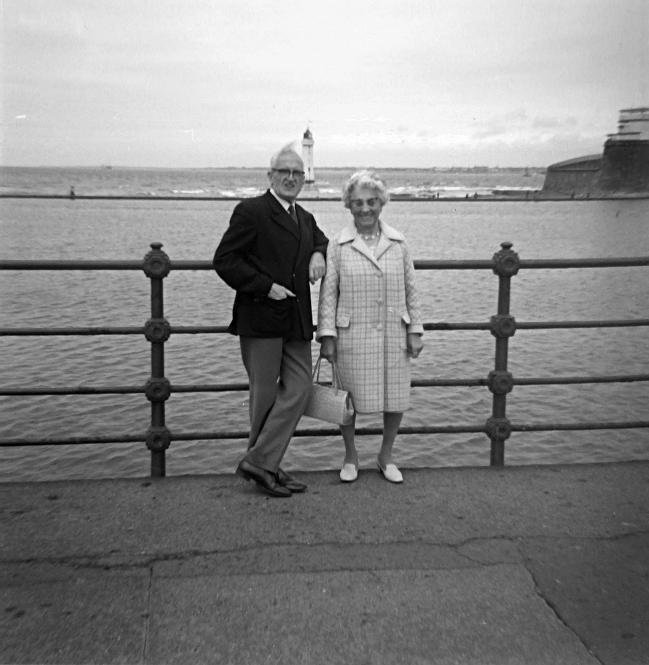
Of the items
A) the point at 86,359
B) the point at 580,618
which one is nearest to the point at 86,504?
the point at 580,618

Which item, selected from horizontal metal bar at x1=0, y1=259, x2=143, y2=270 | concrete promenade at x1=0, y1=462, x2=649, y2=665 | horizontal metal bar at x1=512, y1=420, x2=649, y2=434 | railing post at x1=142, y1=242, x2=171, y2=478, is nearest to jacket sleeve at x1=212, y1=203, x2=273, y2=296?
railing post at x1=142, y1=242, x2=171, y2=478

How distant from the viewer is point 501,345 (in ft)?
15.2

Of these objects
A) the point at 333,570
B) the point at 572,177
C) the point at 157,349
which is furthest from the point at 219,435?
the point at 572,177

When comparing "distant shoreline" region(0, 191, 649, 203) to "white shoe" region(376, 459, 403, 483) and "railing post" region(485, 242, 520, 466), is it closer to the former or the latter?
"railing post" region(485, 242, 520, 466)

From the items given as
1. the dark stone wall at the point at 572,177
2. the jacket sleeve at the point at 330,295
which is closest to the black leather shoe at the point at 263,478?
the jacket sleeve at the point at 330,295

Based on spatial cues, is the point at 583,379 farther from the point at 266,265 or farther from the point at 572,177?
the point at 572,177

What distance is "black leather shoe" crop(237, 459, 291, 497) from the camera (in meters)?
3.91

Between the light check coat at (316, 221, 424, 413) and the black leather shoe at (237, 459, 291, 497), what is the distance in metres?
0.58

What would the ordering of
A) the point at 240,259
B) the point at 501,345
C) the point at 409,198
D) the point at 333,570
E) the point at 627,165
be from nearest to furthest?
1. the point at 333,570
2. the point at 240,259
3. the point at 501,345
4. the point at 627,165
5. the point at 409,198

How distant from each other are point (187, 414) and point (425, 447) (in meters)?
2.78

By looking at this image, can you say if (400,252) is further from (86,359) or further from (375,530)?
(86,359)

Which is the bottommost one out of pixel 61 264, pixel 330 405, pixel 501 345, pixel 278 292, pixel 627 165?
pixel 330 405

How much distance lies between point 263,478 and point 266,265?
1034 mm

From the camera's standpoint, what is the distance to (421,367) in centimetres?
1161
